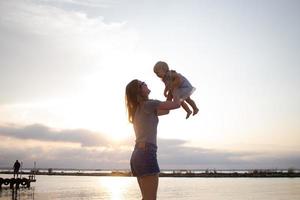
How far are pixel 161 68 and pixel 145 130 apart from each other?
68cm

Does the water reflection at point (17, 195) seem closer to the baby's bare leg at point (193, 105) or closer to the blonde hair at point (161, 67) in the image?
the baby's bare leg at point (193, 105)

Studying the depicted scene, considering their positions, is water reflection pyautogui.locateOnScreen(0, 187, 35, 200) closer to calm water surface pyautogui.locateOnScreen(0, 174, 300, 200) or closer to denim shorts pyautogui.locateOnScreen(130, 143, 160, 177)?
calm water surface pyautogui.locateOnScreen(0, 174, 300, 200)

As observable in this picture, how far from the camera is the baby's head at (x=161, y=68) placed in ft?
14.1

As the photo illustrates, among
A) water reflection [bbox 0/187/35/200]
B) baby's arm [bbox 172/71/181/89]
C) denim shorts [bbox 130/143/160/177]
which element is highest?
baby's arm [bbox 172/71/181/89]

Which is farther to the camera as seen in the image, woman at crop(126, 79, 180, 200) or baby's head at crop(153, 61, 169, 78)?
baby's head at crop(153, 61, 169, 78)

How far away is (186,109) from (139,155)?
827 mm

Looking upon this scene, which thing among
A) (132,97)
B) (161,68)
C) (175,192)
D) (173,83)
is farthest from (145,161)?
(175,192)

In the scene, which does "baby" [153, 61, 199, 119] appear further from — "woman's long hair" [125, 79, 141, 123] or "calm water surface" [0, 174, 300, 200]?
"calm water surface" [0, 174, 300, 200]

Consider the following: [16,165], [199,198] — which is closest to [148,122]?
[199,198]

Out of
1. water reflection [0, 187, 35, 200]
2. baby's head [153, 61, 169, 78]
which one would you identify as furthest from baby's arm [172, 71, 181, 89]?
water reflection [0, 187, 35, 200]

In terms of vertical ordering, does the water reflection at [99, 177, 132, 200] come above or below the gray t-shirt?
below

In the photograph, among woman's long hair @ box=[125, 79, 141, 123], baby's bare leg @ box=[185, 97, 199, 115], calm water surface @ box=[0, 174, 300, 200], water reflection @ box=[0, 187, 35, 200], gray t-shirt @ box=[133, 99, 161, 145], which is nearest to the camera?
gray t-shirt @ box=[133, 99, 161, 145]

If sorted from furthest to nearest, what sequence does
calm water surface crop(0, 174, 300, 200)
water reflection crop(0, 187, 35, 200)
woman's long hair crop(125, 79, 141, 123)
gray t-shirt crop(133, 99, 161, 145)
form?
calm water surface crop(0, 174, 300, 200) → water reflection crop(0, 187, 35, 200) → woman's long hair crop(125, 79, 141, 123) → gray t-shirt crop(133, 99, 161, 145)

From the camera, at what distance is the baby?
4.05m
